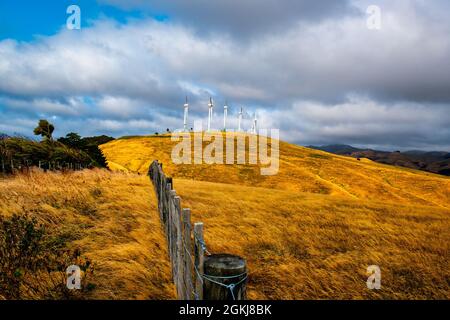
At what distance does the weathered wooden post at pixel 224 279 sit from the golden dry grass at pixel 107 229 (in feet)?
7.36

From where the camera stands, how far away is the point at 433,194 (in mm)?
57969

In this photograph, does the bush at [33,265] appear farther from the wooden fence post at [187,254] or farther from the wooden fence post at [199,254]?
the wooden fence post at [199,254]

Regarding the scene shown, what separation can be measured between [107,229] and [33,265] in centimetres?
236

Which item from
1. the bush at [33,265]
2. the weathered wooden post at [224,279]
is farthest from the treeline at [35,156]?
the weathered wooden post at [224,279]

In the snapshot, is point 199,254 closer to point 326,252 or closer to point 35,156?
point 326,252

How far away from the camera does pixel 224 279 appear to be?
2943mm

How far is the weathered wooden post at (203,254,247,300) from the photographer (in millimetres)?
2936

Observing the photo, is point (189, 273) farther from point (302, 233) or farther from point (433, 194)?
point (433, 194)

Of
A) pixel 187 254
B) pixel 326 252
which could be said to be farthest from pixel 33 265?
pixel 326 252

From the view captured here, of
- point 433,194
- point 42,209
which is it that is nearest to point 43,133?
point 42,209

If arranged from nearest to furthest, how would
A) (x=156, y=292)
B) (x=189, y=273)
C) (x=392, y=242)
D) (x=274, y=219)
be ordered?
(x=189, y=273), (x=156, y=292), (x=392, y=242), (x=274, y=219)

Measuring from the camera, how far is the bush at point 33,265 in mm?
4637

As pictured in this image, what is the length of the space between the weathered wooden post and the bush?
273 cm

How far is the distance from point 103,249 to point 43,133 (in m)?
31.4
